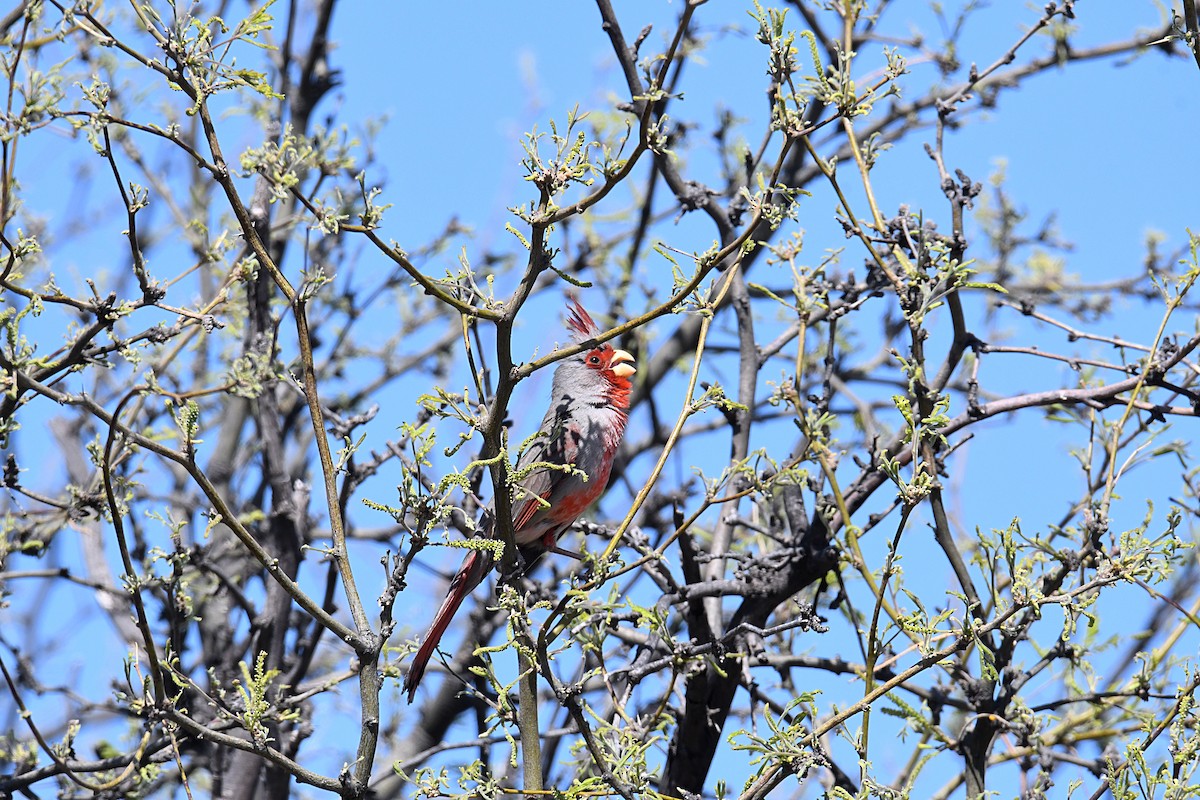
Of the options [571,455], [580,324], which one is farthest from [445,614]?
[580,324]

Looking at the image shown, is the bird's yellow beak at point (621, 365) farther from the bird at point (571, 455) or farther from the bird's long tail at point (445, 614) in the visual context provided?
the bird's long tail at point (445, 614)

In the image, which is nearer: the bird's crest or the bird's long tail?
the bird's long tail

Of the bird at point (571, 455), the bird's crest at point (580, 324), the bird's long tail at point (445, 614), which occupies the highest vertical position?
the bird's crest at point (580, 324)

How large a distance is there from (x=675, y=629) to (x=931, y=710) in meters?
1.03

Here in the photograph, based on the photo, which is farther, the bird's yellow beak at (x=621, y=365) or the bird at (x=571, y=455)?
the bird's yellow beak at (x=621, y=365)

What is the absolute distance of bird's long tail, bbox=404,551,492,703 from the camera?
3.98m

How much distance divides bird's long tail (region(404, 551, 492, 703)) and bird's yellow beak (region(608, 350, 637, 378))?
1.00 meters

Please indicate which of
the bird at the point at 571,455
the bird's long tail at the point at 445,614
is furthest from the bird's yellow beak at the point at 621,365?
the bird's long tail at the point at 445,614

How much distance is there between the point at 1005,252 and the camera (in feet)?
24.6

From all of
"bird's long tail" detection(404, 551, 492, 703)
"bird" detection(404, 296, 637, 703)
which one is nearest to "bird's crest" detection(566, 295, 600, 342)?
"bird" detection(404, 296, 637, 703)

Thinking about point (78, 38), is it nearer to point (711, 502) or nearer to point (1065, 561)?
point (711, 502)

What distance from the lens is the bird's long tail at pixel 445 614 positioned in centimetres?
398

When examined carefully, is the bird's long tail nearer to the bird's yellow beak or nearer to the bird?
the bird

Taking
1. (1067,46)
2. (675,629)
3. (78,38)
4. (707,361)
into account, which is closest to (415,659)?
(675,629)
